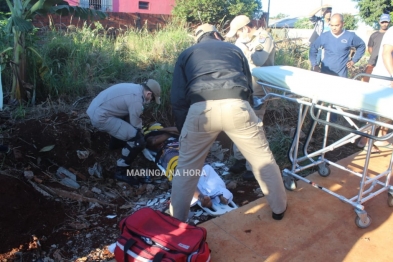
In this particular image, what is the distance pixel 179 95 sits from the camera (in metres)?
3.23

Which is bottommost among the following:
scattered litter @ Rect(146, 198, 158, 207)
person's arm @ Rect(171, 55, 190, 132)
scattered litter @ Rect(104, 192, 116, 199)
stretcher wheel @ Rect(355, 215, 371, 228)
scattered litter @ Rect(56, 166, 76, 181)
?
scattered litter @ Rect(104, 192, 116, 199)

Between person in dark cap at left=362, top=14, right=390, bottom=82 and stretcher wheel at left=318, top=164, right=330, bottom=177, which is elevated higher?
person in dark cap at left=362, top=14, right=390, bottom=82

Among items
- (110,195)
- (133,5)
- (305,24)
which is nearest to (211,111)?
(110,195)

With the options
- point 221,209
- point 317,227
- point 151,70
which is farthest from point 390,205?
point 151,70

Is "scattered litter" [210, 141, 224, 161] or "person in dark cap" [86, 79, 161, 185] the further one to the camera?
"scattered litter" [210, 141, 224, 161]

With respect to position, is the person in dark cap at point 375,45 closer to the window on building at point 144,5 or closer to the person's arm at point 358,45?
the person's arm at point 358,45

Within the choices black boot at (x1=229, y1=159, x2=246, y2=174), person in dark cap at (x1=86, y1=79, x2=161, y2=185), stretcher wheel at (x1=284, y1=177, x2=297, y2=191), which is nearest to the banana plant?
person in dark cap at (x1=86, y1=79, x2=161, y2=185)

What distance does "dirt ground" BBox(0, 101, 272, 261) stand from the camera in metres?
3.28

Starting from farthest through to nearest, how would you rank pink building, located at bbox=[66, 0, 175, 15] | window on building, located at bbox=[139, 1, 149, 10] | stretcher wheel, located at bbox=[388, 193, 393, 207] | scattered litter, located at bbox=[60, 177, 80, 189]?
window on building, located at bbox=[139, 1, 149, 10], pink building, located at bbox=[66, 0, 175, 15], scattered litter, located at bbox=[60, 177, 80, 189], stretcher wheel, located at bbox=[388, 193, 393, 207]

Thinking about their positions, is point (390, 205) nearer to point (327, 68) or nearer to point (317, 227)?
point (317, 227)

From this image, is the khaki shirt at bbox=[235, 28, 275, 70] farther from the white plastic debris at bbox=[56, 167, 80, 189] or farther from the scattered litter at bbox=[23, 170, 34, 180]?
the scattered litter at bbox=[23, 170, 34, 180]

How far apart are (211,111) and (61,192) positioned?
2.20 m

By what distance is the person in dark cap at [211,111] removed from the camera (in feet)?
9.68

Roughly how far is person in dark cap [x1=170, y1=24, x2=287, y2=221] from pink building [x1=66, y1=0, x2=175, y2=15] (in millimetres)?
17623
